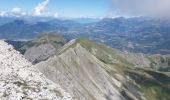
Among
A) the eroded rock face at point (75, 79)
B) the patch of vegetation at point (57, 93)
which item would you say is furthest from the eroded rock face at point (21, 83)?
the eroded rock face at point (75, 79)

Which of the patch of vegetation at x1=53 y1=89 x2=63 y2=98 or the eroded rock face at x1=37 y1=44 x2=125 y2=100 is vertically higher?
the patch of vegetation at x1=53 y1=89 x2=63 y2=98

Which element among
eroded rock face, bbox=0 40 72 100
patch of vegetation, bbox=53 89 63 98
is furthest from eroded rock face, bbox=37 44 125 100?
patch of vegetation, bbox=53 89 63 98

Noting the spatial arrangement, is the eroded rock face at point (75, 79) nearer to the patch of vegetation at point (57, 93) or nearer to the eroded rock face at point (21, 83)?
the eroded rock face at point (21, 83)

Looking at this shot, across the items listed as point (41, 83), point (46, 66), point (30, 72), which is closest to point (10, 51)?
point (30, 72)

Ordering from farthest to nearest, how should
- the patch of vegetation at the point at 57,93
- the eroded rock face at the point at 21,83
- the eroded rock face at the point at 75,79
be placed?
the eroded rock face at the point at 75,79 → the patch of vegetation at the point at 57,93 → the eroded rock face at the point at 21,83

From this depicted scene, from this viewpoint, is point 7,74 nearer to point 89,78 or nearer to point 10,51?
point 10,51

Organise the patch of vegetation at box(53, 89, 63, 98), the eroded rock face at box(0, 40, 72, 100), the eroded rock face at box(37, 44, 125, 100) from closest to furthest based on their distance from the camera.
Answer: the eroded rock face at box(0, 40, 72, 100) < the patch of vegetation at box(53, 89, 63, 98) < the eroded rock face at box(37, 44, 125, 100)

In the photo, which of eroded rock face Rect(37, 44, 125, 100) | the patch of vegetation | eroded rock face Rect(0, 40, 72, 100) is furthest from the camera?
eroded rock face Rect(37, 44, 125, 100)

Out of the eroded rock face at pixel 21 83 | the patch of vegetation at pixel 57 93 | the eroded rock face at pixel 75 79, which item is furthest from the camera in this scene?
the eroded rock face at pixel 75 79

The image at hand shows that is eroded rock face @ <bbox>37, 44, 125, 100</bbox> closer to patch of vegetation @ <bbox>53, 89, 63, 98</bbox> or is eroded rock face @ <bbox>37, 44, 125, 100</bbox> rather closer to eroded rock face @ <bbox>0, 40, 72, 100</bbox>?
eroded rock face @ <bbox>0, 40, 72, 100</bbox>
